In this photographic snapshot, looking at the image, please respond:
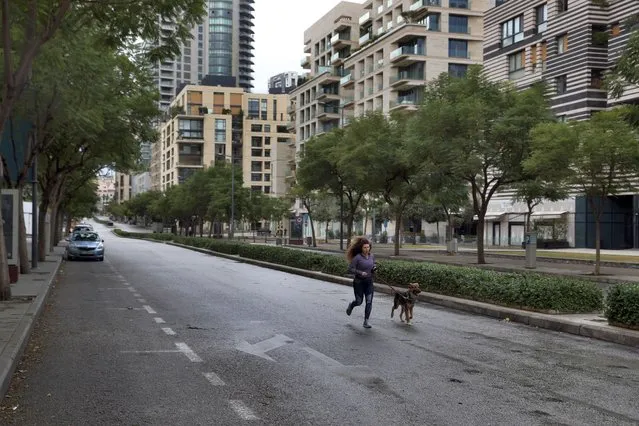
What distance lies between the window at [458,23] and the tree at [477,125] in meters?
48.2

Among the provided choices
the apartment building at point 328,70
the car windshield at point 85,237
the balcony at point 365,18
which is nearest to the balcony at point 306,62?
the apartment building at point 328,70

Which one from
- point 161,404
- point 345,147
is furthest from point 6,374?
point 345,147

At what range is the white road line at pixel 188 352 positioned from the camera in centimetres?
820

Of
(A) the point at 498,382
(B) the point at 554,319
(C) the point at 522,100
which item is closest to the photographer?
(A) the point at 498,382

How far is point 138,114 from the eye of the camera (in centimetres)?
2617

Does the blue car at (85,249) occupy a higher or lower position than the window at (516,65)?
lower

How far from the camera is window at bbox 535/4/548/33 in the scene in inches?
1895

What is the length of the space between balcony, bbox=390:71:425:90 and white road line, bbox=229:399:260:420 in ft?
221

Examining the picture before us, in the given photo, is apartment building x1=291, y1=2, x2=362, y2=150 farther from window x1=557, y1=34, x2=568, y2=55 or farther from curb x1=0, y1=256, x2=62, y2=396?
curb x1=0, y1=256, x2=62, y2=396

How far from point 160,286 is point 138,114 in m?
9.99

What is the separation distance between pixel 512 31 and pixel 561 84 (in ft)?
26.3

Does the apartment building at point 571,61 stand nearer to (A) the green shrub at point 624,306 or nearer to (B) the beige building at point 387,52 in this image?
(B) the beige building at point 387,52

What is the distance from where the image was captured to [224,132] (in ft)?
452

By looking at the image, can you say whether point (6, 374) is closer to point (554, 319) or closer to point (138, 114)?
point (554, 319)
